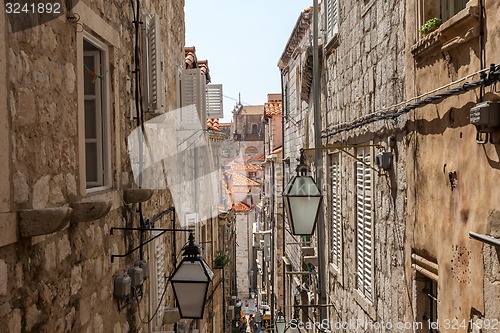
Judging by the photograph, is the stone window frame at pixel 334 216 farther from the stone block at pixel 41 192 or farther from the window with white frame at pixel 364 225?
the stone block at pixel 41 192

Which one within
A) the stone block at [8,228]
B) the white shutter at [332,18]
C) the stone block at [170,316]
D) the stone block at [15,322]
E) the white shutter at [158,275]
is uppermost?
the white shutter at [332,18]

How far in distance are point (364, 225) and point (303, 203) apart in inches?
47.2

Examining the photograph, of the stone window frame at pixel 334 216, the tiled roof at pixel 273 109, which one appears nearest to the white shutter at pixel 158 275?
the stone window frame at pixel 334 216

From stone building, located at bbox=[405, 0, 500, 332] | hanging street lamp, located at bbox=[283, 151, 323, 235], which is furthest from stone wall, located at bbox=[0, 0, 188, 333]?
stone building, located at bbox=[405, 0, 500, 332]

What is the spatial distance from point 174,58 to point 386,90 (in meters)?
4.94

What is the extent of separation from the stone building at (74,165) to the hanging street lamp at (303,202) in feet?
5.88

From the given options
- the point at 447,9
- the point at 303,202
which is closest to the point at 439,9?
the point at 447,9

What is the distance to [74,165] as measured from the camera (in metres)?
3.80

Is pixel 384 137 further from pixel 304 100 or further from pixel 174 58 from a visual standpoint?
pixel 304 100

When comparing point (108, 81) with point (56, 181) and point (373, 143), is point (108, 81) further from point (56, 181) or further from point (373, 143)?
point (373, 143)

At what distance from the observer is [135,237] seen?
5.63 m

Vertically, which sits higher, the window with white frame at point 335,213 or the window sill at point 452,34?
the window sill at point 452,34

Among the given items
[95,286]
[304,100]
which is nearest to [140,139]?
[95,286]

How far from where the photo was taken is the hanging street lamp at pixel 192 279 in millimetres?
4680
